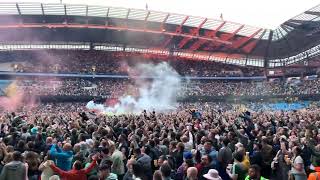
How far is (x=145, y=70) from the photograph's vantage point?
5803 centimetres

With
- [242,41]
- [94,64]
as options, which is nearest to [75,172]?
[242,41]

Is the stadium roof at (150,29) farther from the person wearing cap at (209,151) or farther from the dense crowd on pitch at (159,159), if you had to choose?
the person wearing cap at (209,151)

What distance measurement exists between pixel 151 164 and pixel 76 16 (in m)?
40.7

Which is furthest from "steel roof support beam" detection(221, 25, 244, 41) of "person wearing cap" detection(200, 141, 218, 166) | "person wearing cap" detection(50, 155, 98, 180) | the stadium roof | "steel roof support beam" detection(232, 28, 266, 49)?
"person wearing cap" detection(50, 155, 98, 180)

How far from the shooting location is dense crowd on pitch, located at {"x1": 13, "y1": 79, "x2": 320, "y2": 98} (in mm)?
52375

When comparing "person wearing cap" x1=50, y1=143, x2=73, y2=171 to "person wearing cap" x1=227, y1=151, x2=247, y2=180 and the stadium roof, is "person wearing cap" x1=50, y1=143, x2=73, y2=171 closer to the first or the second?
"person wearing cap" x1=227, y1=151, x2=247, y2=180

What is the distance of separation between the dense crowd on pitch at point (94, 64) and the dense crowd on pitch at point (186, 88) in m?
1.61

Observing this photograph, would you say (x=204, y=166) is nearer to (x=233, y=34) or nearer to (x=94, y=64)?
(x=233, y=34)

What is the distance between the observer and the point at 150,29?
49469mm

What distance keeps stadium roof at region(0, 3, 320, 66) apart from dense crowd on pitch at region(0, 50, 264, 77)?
131 inches

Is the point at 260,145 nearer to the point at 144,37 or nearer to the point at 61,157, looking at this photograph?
the point at 61,157

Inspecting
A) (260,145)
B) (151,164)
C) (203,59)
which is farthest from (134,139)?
(203,59)

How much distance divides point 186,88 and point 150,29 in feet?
37.5

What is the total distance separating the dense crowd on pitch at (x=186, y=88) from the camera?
52.4 meters
